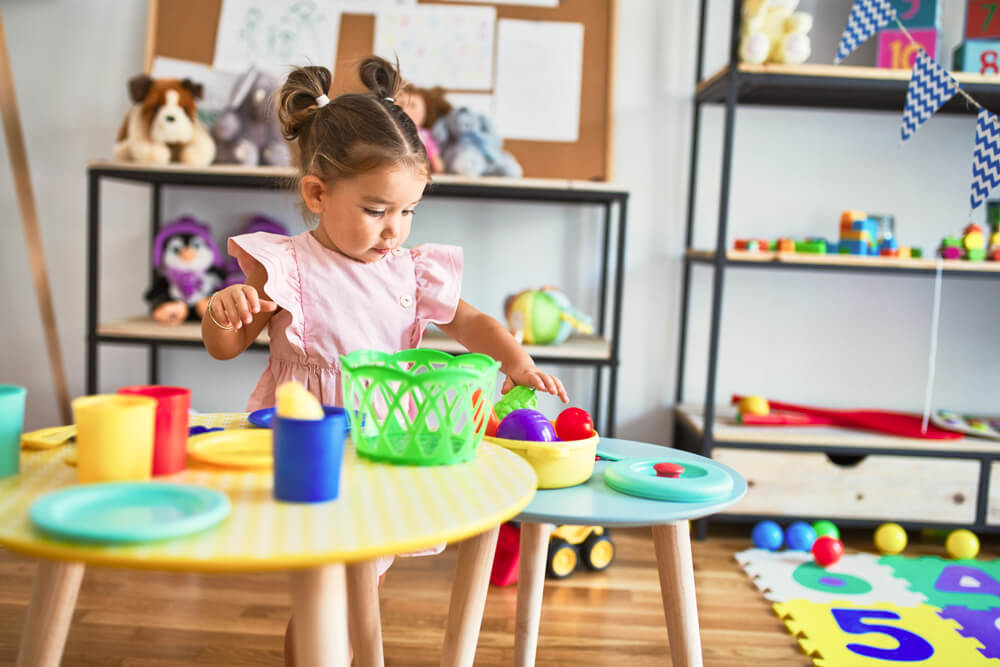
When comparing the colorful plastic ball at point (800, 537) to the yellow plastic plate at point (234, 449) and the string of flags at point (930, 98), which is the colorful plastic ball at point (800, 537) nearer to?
the string of flags at point (930, 98)

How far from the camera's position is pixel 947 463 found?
83.4 inches

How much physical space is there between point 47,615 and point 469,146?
1.41 m

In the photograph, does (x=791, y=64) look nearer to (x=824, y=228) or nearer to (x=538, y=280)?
(x=824, y=228)

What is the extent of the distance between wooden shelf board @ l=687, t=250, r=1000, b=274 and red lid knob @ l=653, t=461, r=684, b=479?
3.75ft

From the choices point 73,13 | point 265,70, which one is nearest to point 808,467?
point 265,70

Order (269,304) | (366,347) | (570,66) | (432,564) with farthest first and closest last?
1. (570,66)
2. (432,564)
3. (366,347)
4. (269,304)

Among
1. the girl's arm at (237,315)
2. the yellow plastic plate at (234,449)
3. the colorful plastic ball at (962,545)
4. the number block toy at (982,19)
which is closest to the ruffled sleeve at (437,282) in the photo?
the girl's arm at (237,315)

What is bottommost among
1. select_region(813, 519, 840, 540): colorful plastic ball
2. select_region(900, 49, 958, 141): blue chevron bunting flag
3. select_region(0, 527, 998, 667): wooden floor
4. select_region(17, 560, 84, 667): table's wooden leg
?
select_region(0, 527, 998, 667): wooden floor

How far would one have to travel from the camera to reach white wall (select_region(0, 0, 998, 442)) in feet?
7.68

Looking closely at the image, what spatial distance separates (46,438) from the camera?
879 millimetres

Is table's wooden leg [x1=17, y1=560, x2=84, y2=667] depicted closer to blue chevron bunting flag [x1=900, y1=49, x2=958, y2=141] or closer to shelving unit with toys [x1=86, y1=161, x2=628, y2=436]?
shelving unit with toys [x1=86, y1=161, x2=628, y2=436]

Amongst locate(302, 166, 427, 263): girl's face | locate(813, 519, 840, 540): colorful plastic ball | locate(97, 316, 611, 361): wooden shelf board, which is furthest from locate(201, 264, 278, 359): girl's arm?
locate(813, 519, 840, 540): colorful plastic ball

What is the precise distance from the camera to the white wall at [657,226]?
234 centimetres

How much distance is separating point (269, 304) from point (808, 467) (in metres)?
1.53
